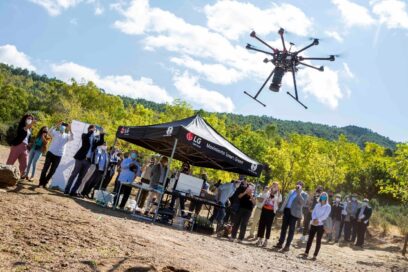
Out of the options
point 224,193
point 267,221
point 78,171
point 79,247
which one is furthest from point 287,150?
point 79,247

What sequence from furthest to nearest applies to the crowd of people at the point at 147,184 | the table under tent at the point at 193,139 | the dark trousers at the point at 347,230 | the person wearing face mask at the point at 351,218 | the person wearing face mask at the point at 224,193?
the dark trousers at the point at 347,230
the person wearing face mask at the point at 351,218
the person wearing face mask at the point at 224,193
the crowd of people at the point at 147,184
the table under tent at the point at 193,139

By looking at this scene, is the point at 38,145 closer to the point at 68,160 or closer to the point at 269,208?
the point at 68,160

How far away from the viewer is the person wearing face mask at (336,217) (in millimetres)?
19500

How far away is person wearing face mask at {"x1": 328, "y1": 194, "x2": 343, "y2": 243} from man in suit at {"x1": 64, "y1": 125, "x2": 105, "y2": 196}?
12.2m

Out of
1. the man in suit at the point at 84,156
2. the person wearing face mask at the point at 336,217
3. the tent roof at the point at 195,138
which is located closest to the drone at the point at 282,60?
the tent roof at the point at 195,138

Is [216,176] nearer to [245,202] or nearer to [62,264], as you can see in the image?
[245,202]

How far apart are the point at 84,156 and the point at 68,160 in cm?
189

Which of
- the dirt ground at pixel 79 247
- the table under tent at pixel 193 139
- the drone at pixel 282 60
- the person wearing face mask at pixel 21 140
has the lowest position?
the dirt ground at pixel 79 247

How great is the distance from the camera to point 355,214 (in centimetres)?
1992

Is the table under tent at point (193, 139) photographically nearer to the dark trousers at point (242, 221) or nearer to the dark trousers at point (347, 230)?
the dark trousers at point (242, 221)

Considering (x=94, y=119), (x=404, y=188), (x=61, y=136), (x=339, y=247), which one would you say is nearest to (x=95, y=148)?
(x=61, y=136)

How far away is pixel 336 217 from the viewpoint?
19500mm

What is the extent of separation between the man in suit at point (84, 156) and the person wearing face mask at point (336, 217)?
1221cm

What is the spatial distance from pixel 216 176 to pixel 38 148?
22584 millimetres
